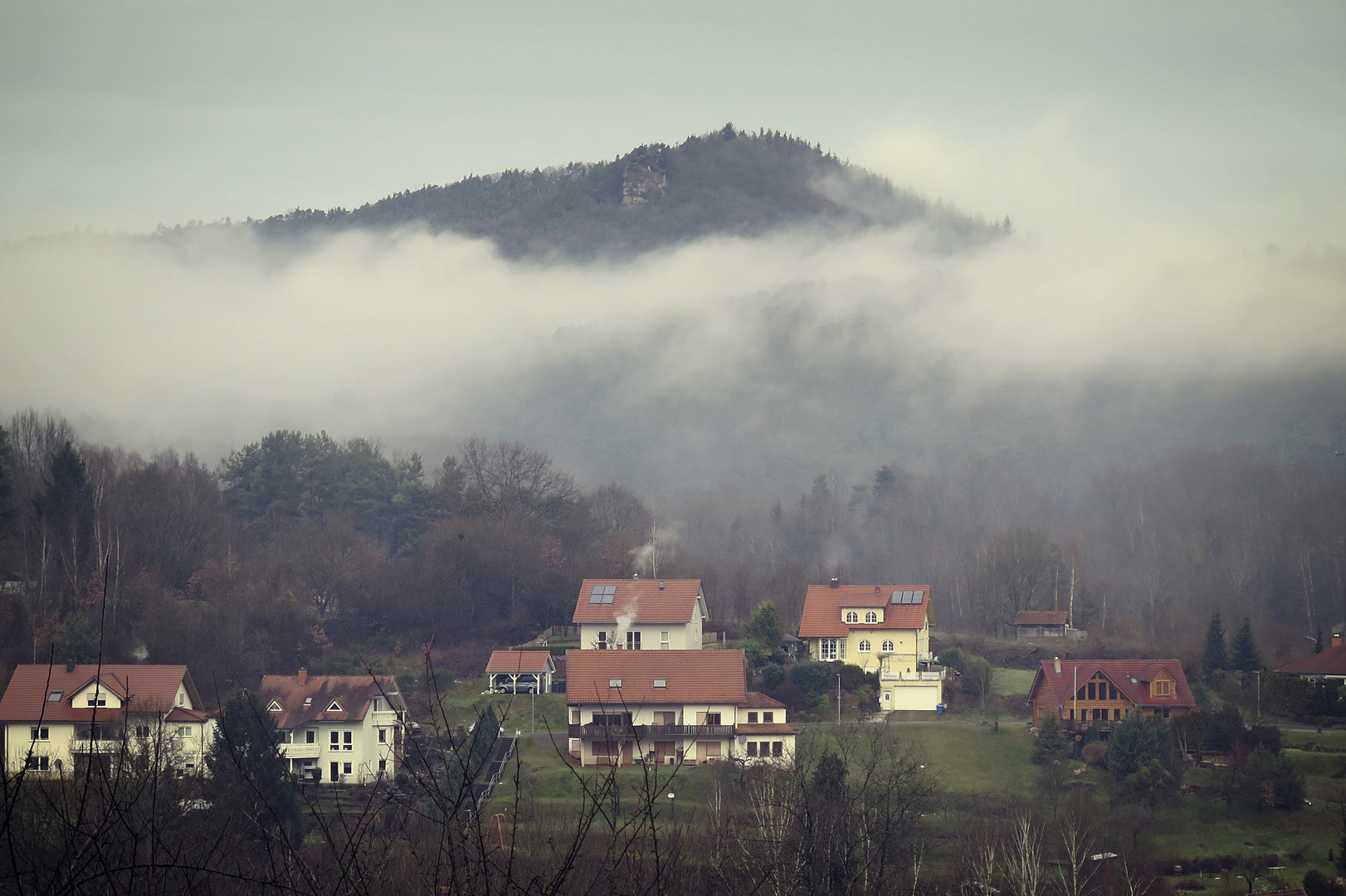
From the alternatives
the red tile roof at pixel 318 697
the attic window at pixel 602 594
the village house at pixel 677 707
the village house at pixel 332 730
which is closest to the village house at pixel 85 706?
the red tile roof at pixel 318 697

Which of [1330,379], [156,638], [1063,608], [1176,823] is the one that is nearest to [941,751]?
[1176,823]

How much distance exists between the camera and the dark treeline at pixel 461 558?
6372cm

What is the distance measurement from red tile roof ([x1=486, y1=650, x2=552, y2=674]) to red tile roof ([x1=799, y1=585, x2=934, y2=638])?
1143 centimetres

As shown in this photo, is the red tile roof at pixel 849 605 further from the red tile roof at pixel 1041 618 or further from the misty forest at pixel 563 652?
the red tile roof at pixel 1041 618

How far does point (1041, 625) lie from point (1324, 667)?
715 inches

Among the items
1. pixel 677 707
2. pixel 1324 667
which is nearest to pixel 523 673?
pixel 677 707

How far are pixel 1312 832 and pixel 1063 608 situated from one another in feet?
142

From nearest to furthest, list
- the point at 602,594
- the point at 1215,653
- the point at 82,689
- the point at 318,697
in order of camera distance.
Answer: the point at 82,689 < the point at 318,697 < the point at 1215,653 < the point at 602,594

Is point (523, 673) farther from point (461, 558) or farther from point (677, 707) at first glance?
point (461, 558)

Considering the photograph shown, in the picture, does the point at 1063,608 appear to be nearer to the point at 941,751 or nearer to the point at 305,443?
the point at 941,751

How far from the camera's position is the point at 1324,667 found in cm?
5997

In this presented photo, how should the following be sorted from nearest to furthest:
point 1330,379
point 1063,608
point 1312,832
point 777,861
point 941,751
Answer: point 777,861, point 1312,832, point 941,751, point 1063,608, point 1330,379

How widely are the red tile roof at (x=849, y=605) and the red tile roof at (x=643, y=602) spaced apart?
5434 millimetres

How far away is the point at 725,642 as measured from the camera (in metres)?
67.5
